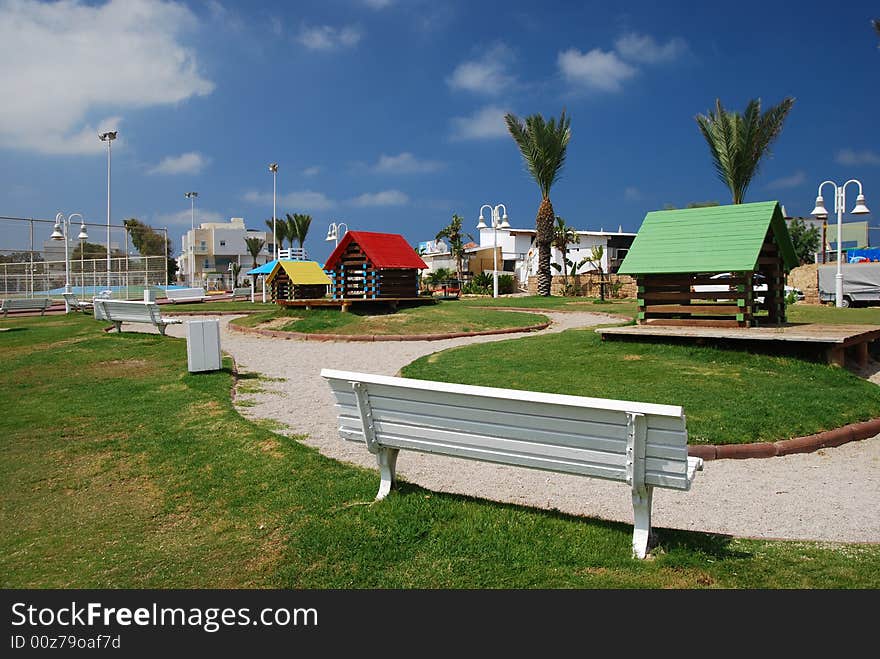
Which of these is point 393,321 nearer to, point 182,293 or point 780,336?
point 780,336

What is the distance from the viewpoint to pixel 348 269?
24.7 m

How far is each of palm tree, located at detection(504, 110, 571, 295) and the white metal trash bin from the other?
29.1 m

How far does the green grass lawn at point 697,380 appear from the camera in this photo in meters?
7.70

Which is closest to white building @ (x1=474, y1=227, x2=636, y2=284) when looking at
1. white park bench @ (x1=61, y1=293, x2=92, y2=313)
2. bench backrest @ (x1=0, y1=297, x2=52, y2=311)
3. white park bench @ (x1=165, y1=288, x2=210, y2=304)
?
white park bench @ (x1=165, y1=288, x2=210, y2=304)

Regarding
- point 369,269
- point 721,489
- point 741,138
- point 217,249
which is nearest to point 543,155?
point 741,138

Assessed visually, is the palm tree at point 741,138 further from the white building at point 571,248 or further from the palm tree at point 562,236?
the white building at point 571,248

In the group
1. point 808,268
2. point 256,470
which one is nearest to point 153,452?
point 256,470

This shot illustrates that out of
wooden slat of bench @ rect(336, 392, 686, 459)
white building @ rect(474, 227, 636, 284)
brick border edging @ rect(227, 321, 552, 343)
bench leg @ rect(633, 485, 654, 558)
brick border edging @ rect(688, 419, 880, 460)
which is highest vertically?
white building @ rect(474, 227, 636, 284)

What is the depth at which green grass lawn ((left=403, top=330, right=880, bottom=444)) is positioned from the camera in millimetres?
7699

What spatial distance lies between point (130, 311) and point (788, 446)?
14.7 metres

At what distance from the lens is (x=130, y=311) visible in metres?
16.8

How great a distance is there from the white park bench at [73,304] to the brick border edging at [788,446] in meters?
25.7

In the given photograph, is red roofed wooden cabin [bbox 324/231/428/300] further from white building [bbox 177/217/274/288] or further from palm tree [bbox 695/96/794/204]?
white building [bbox 177/217/274/288]

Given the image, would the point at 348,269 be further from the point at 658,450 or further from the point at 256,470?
the point at 658,450
